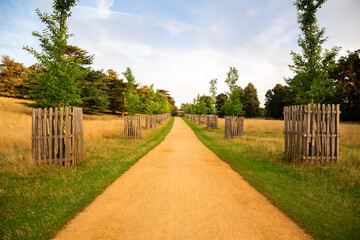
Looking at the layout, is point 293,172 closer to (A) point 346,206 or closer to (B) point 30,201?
(A) point 346,206

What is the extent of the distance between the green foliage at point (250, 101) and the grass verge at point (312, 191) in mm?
69939

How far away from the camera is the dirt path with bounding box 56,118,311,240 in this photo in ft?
10.3

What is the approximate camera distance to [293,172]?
272 inches

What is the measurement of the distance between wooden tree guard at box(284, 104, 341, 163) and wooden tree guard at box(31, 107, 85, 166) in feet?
30.6

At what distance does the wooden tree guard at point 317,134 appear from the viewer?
7852mm

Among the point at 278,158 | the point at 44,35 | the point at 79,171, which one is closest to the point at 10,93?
the point at 44,35

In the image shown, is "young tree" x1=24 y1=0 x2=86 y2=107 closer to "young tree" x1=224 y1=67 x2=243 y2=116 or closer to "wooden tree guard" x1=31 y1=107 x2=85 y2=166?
"wooden tree guard" x1=31 y1=107 x2=85 y2=166

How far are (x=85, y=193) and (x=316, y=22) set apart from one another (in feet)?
42.5

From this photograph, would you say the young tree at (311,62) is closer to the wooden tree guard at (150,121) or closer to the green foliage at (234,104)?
the green foliage at (234,104)

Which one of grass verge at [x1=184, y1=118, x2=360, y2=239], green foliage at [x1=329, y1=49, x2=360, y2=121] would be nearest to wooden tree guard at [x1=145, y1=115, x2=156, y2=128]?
grass verge at [x1=184, y1=118, x2=360, y2=239]

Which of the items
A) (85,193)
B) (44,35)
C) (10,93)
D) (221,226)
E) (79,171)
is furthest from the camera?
(10,93)

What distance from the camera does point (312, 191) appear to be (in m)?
5.17

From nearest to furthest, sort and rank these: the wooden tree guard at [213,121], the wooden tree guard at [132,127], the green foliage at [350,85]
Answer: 1. the wooden tree guard at [132,127]
2. the wooden tree guard at [213,121]
3. the green foliage at [350,85]

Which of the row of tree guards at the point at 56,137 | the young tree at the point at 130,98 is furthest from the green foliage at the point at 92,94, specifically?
the row of tree guards at the point at 56,137
